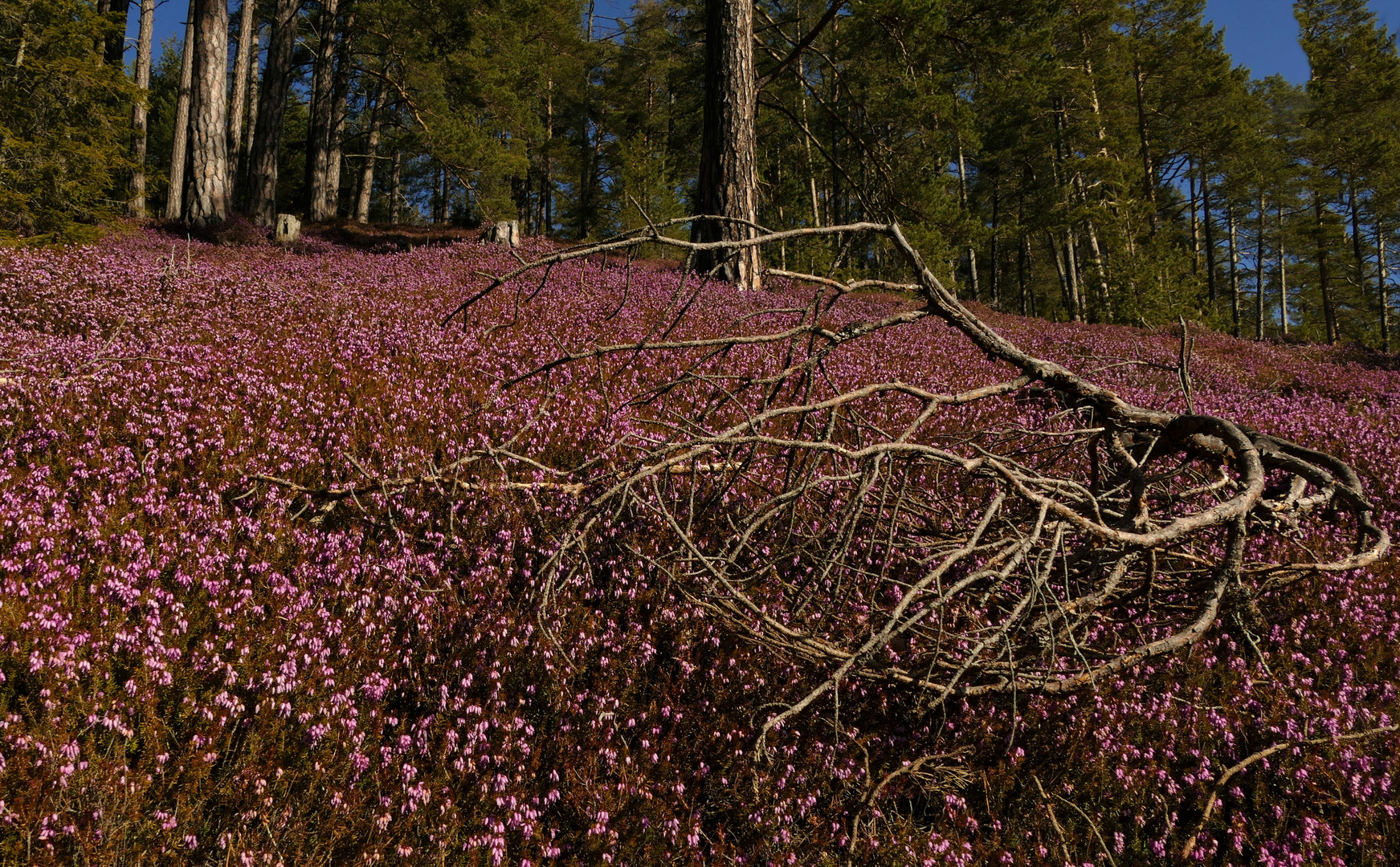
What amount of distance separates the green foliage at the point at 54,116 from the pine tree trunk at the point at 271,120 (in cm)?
888

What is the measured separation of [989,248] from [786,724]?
48440mm

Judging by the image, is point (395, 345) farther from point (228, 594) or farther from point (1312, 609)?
point (1312, 609)

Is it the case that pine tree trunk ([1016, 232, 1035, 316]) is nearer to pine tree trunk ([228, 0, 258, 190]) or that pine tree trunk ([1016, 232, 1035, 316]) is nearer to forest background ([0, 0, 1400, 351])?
forest background ([0, 0, 1400, 351])

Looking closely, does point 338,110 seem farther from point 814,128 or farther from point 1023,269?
point 1023,269

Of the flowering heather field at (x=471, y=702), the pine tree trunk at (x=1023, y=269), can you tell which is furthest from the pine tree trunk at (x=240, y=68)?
the pine tree trunk at (x=1023, y=269)

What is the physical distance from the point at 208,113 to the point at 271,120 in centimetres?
461

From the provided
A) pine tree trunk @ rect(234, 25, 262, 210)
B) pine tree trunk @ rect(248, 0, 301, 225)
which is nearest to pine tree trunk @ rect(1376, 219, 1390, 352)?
pine tree trunk @ rect(248, 0, 301, 225)

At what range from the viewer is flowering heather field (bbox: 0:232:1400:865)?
189cm

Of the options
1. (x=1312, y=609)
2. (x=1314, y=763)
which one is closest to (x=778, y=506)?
(x=1314, y=763)

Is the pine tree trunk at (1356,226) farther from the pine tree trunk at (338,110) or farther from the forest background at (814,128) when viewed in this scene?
the pine tree trunk at (338,110)

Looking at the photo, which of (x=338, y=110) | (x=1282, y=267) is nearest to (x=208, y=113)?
(x=338, y=110)

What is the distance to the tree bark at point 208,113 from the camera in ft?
45.2

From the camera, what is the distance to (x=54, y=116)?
Answer: 8.31m

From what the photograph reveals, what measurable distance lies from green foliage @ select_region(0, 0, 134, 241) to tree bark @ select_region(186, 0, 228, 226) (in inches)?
229
